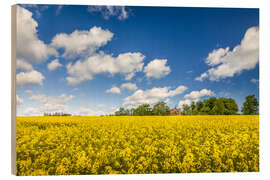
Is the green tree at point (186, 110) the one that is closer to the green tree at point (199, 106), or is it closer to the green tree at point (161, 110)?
the green tree at point (199, 106)

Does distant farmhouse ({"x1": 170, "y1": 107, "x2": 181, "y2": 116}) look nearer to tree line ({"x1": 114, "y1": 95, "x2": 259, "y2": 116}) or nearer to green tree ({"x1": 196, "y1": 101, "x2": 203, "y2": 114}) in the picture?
tree line ({"x1": 114, "y1": 95, "x2": 259, "y2": 116})

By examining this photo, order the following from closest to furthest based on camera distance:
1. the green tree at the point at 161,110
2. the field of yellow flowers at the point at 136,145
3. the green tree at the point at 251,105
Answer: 1. the field of yellow flowers at the point at 136,145
2. the green tree at the point at 251,105
3. the green tree at the point at 161,110

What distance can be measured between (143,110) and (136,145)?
856 millimetres

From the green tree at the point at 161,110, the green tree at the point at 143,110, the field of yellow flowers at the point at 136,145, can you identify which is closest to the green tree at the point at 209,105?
the field of yellow flowers at the point at 136,145

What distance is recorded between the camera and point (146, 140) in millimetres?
4348

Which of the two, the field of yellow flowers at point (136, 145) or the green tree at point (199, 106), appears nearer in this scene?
the field of yellow flowers at point (136, 145)

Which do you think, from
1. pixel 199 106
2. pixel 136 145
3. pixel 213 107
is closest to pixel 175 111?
pixel 199 106

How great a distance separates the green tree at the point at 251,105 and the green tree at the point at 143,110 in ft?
7.23

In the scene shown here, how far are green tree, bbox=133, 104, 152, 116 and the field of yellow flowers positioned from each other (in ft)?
0.40

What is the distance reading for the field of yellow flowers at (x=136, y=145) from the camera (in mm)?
3961

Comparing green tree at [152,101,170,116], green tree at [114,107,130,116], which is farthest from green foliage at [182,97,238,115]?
green tree at [114,107,130,116]

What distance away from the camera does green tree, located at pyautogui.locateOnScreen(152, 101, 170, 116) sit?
4621 millimetres

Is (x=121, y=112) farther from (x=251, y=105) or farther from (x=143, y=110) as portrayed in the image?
(x=251, y=105)
